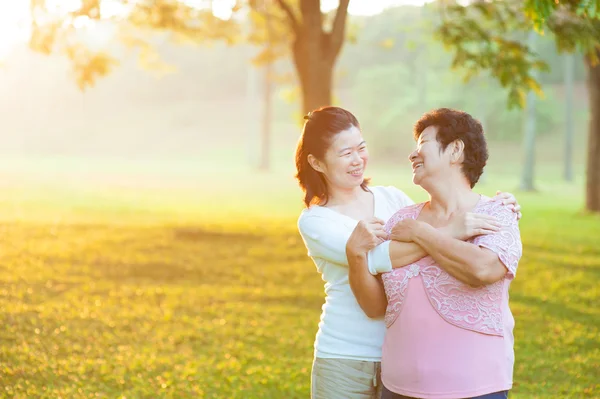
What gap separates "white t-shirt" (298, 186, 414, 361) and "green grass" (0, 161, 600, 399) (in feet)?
11.0

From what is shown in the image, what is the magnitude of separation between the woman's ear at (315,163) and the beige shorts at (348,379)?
80cm

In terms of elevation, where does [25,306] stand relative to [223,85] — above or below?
below

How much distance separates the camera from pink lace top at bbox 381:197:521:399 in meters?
3.09

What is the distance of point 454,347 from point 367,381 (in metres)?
0.58

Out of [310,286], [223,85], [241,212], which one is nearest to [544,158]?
[223,85]

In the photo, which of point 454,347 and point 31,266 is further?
point 31,266

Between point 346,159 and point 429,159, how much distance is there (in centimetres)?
51

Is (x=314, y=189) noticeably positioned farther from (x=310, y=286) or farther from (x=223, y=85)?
(x=223, y=85)

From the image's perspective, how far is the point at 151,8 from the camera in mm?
17359

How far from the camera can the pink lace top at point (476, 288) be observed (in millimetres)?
3062

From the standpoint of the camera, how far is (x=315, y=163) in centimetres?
372

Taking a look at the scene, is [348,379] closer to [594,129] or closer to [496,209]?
[496,209]

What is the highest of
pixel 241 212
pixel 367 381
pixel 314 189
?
pixel 314 189

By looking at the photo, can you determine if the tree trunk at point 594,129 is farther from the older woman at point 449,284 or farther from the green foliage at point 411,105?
the green foliage at point 411,105
